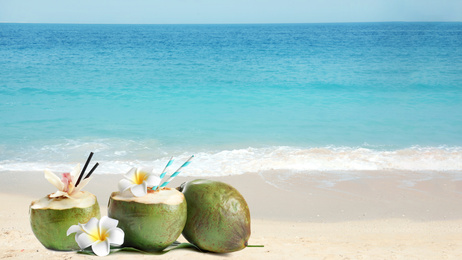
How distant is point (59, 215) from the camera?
183cm

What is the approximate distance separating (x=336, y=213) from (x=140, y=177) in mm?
3138

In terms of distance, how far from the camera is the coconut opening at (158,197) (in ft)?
5.93

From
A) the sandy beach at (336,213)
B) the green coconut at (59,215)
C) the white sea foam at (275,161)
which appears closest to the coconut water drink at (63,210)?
the green coconut at (59,215)

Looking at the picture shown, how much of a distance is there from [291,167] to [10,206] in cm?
335

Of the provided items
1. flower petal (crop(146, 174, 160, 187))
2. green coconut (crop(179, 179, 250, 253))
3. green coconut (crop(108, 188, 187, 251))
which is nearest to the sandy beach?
green coconut (crop(179, 179, 250, 253))

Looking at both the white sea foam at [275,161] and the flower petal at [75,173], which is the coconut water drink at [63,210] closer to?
the flower petal at [75,173]

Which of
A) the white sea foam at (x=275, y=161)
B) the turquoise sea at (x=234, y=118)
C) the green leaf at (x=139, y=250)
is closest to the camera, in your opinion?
the green leaf at (x=139, y=250)

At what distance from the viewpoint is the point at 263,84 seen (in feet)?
53.6

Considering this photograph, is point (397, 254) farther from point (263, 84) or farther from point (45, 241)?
point (263, 84)

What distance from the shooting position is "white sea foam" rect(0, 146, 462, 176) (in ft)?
20.1

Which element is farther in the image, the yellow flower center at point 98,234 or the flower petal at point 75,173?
the flower petal at point 75,173

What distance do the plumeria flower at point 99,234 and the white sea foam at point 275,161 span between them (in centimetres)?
405

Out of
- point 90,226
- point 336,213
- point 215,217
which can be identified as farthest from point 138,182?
point 336,213

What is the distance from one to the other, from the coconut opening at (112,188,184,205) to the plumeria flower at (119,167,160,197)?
3 centimetres
